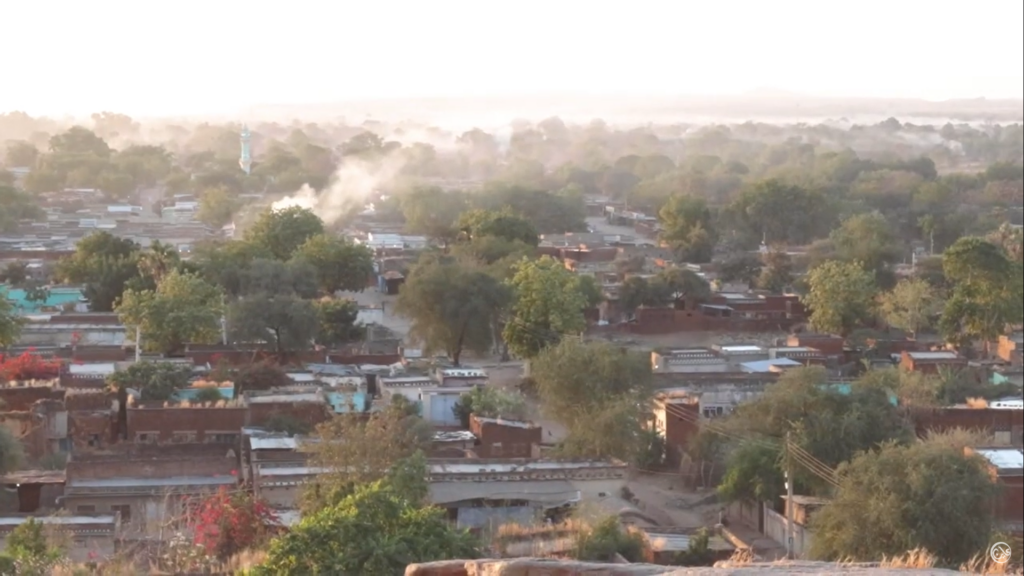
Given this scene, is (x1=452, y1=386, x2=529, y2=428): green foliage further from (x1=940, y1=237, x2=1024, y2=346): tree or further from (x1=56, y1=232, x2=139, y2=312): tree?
(x1=940, y1=237, x2=1024, y2=346): tree

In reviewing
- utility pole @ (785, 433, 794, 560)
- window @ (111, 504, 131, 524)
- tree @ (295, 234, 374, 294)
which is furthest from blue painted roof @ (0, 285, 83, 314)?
utility pole @ (785, 433, 794, 560)

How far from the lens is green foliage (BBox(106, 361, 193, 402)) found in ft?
45.9

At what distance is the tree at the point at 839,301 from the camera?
2111 centimetres

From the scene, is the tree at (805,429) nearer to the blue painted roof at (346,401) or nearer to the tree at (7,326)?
the blue painted roof at (346,401)

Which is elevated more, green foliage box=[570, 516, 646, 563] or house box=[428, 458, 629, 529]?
green foliage box=[570, 516, 646, 563]

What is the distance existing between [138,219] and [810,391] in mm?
22486

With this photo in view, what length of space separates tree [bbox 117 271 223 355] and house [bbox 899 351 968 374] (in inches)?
299

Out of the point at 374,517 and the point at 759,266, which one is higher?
the point at 374,517

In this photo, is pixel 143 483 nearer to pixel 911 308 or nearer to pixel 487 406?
pixel 487 406

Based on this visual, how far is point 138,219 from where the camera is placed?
33250 millimetres

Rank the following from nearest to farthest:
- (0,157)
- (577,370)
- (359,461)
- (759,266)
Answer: (359,461)
(577,370)
(759,266)
(0,157)

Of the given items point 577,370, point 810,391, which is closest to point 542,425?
point 577,370

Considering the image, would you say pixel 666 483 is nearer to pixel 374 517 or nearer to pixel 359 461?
pixel 359 461

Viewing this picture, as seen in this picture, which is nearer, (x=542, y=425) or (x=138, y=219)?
(x=542, y=425)
